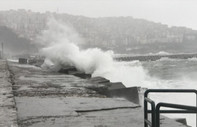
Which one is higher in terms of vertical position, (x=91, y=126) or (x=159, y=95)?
(x=91, y=126)

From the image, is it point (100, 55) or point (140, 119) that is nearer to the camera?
point (140, 119)

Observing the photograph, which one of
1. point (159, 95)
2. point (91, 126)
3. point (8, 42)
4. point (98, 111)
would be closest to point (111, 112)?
point (98, 111)

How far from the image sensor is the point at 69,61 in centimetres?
2270

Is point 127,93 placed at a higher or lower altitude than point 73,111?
lower

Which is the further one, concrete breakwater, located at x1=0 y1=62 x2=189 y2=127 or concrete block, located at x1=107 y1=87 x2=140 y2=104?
concrete block, located at x1=107 y1=87 x2=140 y2=104

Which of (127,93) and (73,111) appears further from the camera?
(127,93)

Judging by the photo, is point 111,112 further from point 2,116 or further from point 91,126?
point 2,116

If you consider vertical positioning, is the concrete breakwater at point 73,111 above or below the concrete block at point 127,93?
above

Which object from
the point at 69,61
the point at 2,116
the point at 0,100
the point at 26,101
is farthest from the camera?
the point at 69,61

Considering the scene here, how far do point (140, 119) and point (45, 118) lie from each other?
143cm

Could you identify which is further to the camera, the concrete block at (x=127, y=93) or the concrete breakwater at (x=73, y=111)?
the concrete block at (x=127, y=93)

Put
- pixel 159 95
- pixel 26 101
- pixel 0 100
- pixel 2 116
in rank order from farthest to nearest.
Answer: pixel 159 95, pixel 26 101, pixel 0 100, pixel 2 116

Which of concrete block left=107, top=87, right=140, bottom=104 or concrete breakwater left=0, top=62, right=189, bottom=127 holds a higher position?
concrete breakwater left=0, top=62, right=189, bottom=127

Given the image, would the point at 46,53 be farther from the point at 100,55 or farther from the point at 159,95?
the point at 159,95
